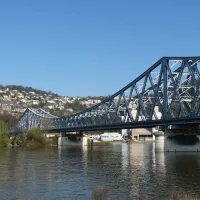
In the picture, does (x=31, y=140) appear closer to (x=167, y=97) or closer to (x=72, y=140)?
(x=72, y=140)

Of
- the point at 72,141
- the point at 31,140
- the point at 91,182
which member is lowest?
the point at 91,182

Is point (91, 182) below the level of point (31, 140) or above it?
below

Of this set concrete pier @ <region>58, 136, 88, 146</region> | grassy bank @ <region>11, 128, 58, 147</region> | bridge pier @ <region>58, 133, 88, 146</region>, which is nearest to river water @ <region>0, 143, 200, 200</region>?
grassy bank @ <region>11, 128, 58, 147</region>

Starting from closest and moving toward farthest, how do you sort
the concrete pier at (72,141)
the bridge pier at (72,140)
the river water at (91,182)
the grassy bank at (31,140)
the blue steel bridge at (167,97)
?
the river water at (91,182)
the blue steel bridge at (167,97)
the grassy bank at (31,140)
the concrete pier at (72,141)
the bridge pier at (72,140)

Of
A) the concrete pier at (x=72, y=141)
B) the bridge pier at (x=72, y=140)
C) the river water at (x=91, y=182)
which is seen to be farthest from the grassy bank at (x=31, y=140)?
the river water at (x=91, y=182)

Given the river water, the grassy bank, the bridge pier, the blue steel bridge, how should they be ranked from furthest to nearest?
the bridge pier, the grassy bank, the blue steel bridge, the river water

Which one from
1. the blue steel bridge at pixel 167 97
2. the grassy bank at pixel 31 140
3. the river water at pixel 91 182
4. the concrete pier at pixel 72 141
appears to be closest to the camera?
the river water at pixel 91 182

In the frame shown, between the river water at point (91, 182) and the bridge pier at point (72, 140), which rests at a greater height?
the bridge pier at point (72, 140)

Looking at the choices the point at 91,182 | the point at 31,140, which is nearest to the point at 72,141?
the point at 31,140

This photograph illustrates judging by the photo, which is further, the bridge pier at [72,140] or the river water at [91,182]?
the bridge pier at [72,140]

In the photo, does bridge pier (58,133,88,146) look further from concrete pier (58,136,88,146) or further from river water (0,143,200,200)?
river water (0,143,200,200)

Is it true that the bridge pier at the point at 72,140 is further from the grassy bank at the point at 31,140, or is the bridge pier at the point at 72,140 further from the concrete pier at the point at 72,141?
the grassy bank at the point at 31,140

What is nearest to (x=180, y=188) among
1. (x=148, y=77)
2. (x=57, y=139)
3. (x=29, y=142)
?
(x=148, y=77)

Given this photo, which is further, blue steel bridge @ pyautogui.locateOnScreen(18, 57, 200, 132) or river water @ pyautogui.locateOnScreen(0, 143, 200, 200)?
blue steel bridge @ pyautogui.locateOnScreen(18, 57, 200, 132)
